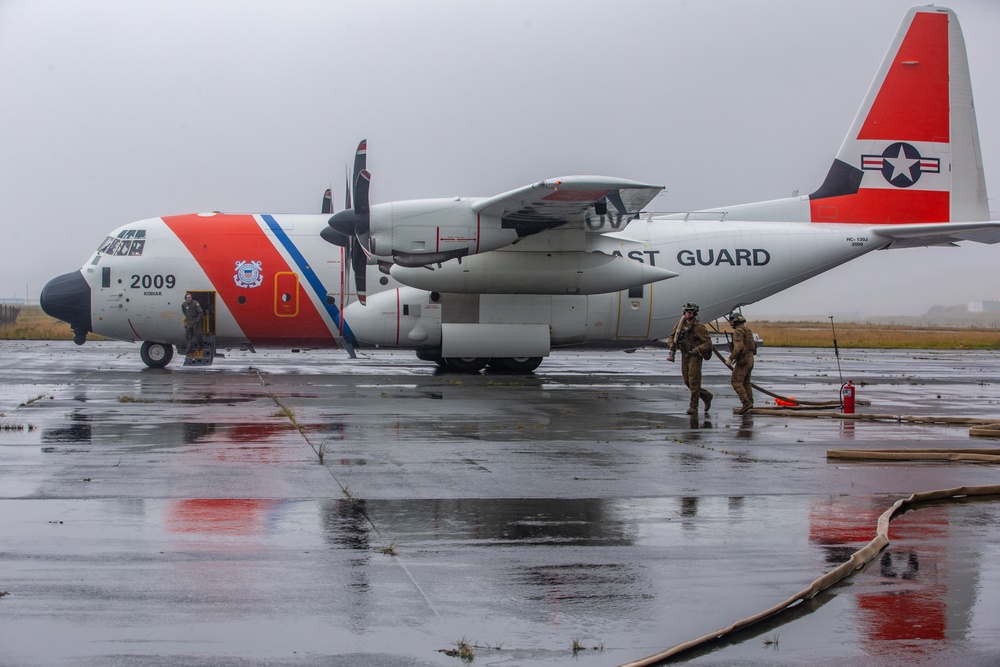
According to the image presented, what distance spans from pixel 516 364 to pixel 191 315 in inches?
300

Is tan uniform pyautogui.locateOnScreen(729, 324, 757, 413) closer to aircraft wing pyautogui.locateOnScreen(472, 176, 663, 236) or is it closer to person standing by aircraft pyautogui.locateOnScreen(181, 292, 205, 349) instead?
aircraft wing pyautogui.locateOnScreen(472, 176, 663, 236)

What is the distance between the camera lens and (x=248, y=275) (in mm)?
21719

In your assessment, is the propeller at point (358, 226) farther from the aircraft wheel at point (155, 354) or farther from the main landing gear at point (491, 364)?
the aircraft wheel at point (155, 354)

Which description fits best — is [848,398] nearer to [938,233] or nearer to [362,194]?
[938,233]

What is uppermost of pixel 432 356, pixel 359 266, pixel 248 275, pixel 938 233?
pixel 938 233

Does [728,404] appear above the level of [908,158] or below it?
below

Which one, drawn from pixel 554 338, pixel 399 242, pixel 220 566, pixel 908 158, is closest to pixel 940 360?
pixel 908 158

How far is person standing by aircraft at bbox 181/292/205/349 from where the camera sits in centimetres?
2153

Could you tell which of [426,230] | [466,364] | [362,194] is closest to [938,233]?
[466,364]

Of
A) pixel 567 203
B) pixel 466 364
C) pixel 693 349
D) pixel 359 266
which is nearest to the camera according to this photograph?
pixel 693 349

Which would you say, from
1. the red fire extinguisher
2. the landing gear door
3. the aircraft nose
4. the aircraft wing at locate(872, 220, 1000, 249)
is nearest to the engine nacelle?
the landing gear door

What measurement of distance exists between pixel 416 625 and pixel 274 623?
2.37ft

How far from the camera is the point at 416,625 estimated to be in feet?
15.8

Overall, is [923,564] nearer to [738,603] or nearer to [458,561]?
[738,603]
